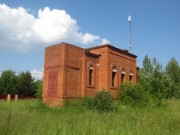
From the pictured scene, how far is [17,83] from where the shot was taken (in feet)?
199

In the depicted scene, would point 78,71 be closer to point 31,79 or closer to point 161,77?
point 161,77

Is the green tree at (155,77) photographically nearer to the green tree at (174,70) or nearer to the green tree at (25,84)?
the green tree at (174,70)

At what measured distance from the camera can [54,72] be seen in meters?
22.5

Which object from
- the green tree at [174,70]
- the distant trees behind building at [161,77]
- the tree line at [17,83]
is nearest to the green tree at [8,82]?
the tree line at [17,83]

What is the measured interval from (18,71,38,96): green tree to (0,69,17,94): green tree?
132 centimetres

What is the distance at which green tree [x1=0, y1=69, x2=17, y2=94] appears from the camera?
5909 centimetres

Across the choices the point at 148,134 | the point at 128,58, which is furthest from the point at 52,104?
the point at 148,134

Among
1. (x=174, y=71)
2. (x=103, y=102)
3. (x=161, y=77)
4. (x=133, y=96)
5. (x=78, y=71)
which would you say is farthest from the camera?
(x=174, y=71)

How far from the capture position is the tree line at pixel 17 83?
59.4m

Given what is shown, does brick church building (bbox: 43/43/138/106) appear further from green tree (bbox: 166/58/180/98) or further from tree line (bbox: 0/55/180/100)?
green tree (bbox: 166/58/180/98)

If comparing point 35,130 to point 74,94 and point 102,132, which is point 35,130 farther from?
point 74,94

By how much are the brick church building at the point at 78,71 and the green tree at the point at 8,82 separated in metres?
38.4

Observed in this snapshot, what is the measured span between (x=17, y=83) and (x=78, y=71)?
4103 centimetres

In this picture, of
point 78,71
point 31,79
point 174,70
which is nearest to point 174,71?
point 174,70
